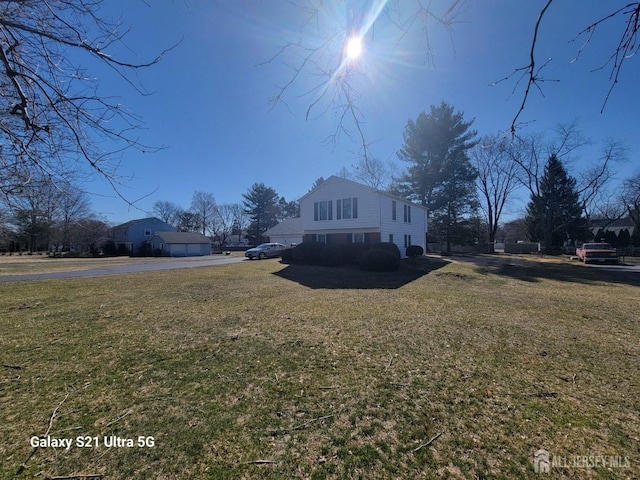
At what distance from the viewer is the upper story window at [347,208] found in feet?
62.3

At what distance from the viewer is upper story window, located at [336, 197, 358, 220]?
1900 centimetres

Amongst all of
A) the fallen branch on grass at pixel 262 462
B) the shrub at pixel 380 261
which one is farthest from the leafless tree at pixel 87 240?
the fallen branch on grass at pixel 262 462

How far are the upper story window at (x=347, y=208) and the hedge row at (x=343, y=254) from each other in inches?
105

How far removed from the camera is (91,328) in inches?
205

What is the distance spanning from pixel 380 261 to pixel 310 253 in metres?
5.33

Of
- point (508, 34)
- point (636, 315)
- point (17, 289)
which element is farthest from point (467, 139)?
point (17, 289)

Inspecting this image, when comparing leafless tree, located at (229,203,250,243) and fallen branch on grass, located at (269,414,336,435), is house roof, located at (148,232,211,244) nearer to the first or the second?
leafless tree, located at (229,203,250,243)

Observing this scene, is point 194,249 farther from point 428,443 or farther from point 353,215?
point 428,443

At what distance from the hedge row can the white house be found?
148cm

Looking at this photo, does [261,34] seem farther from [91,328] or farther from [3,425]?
[91,328]

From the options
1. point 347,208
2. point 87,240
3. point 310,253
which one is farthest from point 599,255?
point 87,240

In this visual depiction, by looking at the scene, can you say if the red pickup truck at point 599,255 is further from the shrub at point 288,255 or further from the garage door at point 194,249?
the garage door at point 194,249

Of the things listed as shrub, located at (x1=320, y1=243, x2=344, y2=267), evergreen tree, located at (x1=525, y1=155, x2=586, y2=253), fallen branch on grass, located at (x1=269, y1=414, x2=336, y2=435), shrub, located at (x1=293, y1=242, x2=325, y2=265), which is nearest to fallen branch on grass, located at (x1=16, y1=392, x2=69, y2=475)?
fallen branch on grass, located at (x1=269, y1=414, x2=336, y2=435)

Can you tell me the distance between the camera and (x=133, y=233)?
1693 inches
